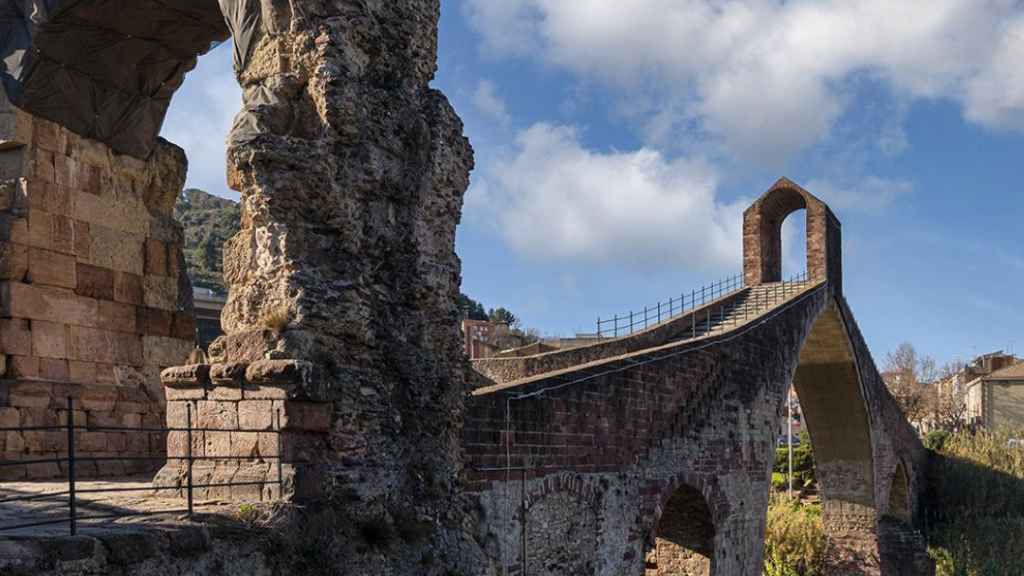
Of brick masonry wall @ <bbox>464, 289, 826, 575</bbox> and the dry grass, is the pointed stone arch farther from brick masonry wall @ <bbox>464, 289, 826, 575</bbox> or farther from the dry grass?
the dry grass

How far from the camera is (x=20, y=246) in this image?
7.75 meters

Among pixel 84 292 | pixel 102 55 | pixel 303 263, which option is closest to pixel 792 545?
pixel 84 292

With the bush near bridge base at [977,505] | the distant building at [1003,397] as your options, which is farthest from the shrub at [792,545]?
the distant building at [1003,397]

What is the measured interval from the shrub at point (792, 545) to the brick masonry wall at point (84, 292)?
15176 mm

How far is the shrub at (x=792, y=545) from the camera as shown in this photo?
67.2 ft

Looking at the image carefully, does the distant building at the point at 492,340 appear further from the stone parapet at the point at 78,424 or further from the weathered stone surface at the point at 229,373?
the weathered stone surface at the point at 229,373

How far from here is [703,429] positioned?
11.6 meters

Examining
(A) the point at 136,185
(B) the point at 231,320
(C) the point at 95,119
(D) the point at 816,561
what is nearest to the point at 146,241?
(A) the point at 136,185

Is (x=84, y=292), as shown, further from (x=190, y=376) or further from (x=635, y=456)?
(x=635, y=456)

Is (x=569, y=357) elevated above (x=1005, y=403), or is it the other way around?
(x=569, y=357)

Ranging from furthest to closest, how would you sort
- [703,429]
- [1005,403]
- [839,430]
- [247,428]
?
[1005,403]
[839,430]
[703,429]
[247,428]

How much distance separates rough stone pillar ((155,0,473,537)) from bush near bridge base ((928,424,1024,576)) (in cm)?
2073

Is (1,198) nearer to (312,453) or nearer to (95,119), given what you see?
(95,119)

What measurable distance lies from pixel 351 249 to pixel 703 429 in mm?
6990
